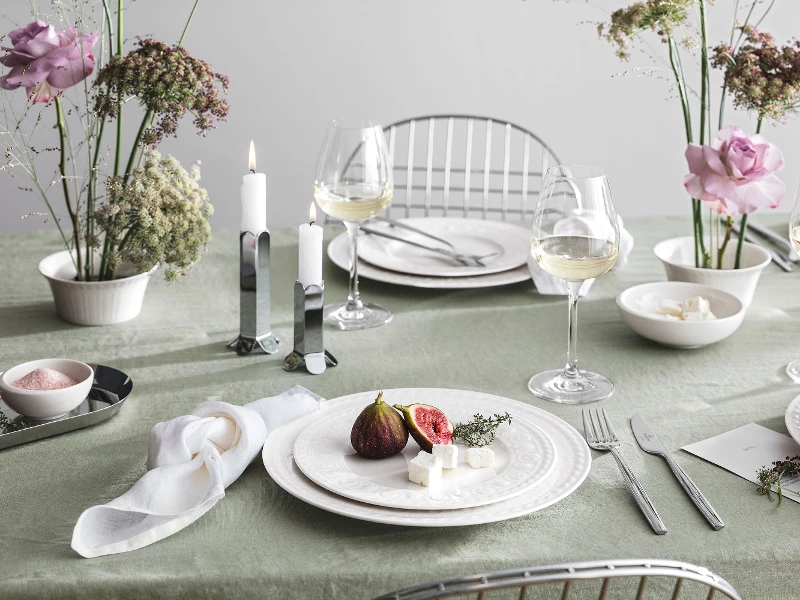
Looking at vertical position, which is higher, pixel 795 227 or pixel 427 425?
pixel 795 227

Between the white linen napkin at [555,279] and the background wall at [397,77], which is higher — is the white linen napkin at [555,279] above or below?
below

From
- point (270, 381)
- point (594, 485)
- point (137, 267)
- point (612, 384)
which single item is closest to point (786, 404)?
point (612, 384)

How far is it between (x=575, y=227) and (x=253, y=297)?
1.78 feet

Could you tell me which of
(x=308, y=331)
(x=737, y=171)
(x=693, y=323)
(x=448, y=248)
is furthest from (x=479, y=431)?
(x=448, y=248)

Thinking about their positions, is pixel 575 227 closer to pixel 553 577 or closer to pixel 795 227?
pixel 795 227

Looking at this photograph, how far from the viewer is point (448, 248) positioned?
6.33 feet

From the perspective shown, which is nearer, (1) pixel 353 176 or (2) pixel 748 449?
(2) pixel 748 449

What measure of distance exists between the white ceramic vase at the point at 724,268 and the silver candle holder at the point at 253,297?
724 millimetres

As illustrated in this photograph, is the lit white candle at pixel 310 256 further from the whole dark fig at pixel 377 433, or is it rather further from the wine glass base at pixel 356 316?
the whole dark fig at pixel 377 433

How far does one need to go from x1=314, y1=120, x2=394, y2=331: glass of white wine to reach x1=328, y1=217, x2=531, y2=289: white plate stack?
0.56 ft

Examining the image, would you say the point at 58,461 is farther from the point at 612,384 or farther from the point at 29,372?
the point at 612,384

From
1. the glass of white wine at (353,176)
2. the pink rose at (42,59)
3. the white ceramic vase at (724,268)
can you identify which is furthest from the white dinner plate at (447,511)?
the pink rose at (42,59)

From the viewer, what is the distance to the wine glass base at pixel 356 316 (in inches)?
62.4

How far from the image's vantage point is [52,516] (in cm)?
100
